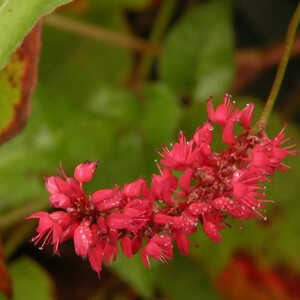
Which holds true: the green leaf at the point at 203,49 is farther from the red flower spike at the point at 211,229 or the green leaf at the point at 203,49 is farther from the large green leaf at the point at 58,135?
the red flower spike at the point at 211,229

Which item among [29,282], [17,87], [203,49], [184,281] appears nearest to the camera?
[17,87]

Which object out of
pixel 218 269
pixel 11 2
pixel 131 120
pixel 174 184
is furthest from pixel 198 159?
pixel 218 269

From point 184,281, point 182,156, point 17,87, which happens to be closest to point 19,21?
point 17,87

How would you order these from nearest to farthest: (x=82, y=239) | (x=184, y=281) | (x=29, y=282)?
(x=82, y=239) < (x=29, y=282) < (x=184, y=281)

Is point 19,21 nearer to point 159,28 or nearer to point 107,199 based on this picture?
point 107,199

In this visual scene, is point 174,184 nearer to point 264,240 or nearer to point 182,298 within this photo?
point 182,298

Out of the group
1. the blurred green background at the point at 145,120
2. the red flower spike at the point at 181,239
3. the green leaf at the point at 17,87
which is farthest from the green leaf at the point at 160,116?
the red flower spike at the point at 181,239
